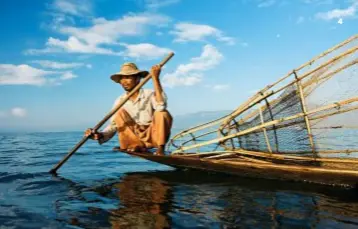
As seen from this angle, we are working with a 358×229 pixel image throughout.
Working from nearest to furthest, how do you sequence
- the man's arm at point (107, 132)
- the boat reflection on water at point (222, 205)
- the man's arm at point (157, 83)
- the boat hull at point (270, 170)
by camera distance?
the boat reflection on water at point (222, 205) → the boat hull at point (270, 170) → the man's arm at point (157, 83) → the man's arm at point (107, 132)

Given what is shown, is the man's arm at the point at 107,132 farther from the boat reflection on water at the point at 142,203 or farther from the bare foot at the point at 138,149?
the boat reflection on water at the point at 142,203

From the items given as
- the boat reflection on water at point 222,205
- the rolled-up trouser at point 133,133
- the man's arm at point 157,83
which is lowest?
the boat reflection on water at point 222,205

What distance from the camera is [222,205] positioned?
172 inches

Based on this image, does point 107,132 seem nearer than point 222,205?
No

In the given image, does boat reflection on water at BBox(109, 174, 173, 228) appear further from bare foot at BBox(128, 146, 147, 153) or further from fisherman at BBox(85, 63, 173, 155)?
fisherman at BBox(85, 63, 173, 155)

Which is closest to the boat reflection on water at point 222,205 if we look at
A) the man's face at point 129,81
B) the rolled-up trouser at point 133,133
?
the rolled-up trouser at point 133,133

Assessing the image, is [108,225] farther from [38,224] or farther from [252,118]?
[252,118]

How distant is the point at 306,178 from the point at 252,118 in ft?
4.57

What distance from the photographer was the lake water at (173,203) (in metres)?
3.68

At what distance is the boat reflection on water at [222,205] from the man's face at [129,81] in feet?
5.94

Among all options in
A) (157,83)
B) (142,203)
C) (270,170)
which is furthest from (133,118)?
(270,170)

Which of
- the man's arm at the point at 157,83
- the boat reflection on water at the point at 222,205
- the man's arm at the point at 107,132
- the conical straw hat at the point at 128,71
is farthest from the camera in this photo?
the man's arm at the point at 107,132

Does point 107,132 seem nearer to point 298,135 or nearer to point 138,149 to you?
point 138,149

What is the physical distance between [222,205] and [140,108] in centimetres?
281
